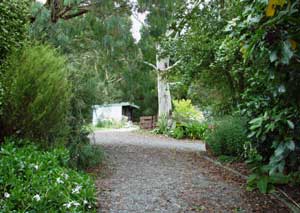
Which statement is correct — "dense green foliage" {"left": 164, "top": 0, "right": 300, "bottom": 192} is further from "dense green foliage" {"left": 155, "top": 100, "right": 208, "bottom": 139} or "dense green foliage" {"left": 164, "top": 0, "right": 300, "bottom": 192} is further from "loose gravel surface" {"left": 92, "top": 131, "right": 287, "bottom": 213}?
"dense green foliage" {"left": 155, "top": 100, "right": 208, "bottom": 139}

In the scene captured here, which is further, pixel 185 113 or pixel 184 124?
pixel 185 113

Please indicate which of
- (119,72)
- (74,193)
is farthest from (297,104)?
(119,72)

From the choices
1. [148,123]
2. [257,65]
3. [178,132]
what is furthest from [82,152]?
[148,123]

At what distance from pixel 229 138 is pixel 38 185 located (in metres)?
5.18

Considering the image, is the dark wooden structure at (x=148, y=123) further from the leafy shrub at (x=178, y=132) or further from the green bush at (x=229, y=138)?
the green bush at (x=229, y=138)

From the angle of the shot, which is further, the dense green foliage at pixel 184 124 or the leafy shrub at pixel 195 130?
the dense green foliage at pixel 184 124

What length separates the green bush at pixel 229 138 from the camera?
7.53m

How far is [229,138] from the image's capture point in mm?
7820

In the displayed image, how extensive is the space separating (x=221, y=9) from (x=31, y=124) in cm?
399

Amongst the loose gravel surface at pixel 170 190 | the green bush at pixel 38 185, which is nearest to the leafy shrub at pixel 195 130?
the loose gravel surface at pixel 170 190

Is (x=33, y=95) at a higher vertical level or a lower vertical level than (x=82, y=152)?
higher

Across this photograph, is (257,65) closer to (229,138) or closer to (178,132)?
(229,138)

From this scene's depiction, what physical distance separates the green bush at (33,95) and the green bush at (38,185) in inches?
20.3

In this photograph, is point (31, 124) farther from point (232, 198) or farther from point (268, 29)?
point (268, 29)
